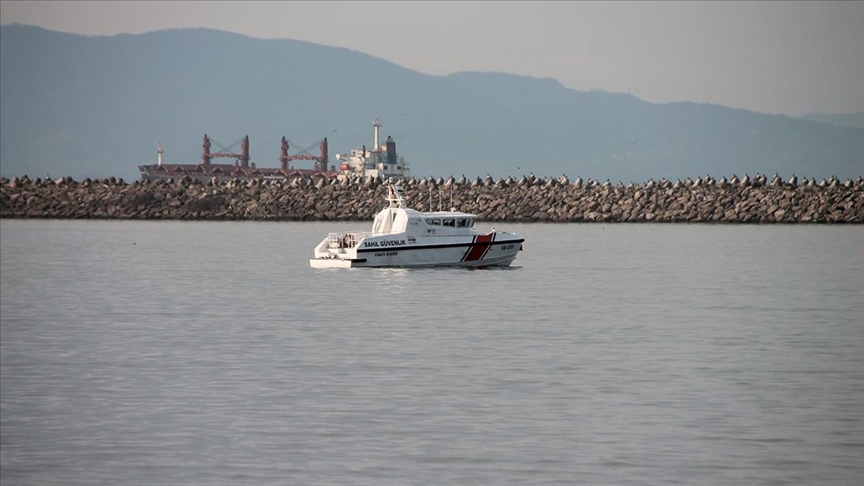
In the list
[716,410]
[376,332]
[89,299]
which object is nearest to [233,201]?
[89,299]

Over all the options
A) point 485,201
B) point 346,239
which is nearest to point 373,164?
point 485,201

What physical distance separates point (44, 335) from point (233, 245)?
46304mm

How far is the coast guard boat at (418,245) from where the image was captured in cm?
5353

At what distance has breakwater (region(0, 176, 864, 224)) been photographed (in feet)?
365

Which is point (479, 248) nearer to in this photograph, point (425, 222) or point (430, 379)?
point (425, 222)

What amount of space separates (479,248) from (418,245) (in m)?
2.55

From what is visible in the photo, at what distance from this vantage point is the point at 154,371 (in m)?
24.5

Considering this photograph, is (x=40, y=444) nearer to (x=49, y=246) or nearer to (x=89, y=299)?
(x=89, y=299)

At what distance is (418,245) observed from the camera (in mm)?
53500

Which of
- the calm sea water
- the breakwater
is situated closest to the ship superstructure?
the breakwater

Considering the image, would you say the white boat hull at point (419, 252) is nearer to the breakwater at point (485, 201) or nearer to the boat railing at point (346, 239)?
the boat railing at point (346, 239)

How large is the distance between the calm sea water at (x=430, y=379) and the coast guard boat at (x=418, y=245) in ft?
9.09

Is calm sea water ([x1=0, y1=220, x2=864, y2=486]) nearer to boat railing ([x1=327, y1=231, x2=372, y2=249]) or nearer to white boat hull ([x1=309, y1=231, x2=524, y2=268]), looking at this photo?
white boat hull ([x1=309, y1=231, x2=524, y2=268])

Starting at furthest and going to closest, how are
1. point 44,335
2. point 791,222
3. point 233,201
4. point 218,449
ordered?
point 233,201
point 791,222
point 44,335
point 218,449
